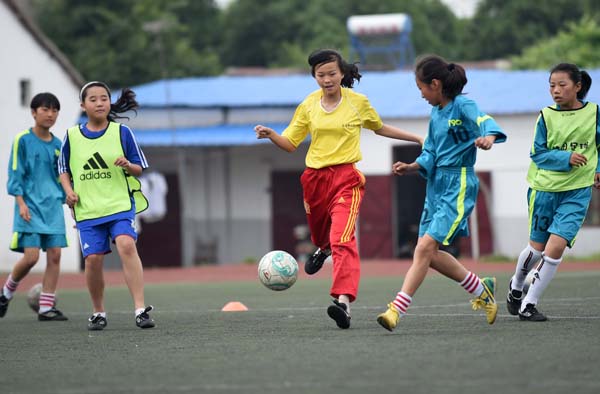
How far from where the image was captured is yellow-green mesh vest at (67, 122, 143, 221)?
33.8 feet

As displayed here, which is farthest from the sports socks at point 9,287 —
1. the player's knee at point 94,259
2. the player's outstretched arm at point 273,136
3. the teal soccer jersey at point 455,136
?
the teal soccer jersey at point 455,136

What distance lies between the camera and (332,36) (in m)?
67.4

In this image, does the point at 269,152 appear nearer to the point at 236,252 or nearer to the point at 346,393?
the point at 236,252

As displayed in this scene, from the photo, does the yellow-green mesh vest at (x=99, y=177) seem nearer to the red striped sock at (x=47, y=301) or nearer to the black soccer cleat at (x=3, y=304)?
the red striped sock at (x=47, y=301)

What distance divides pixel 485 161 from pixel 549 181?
22.5 m

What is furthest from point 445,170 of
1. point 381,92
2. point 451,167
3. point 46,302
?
point 381,92

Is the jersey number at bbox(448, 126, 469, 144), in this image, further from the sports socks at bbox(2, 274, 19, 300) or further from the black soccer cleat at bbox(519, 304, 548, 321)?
the sports socks at bbox(2, 274, 19, 300)

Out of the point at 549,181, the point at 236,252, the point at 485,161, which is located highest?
the point at 549,181

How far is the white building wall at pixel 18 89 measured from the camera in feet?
103

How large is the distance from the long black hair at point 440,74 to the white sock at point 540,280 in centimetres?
151

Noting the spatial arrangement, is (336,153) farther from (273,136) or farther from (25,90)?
(25,90)

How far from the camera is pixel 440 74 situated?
30.4 ft

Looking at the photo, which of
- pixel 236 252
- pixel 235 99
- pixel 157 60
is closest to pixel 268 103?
pixel 235 99

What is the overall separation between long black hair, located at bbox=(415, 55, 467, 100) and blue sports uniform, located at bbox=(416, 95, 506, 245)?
81mm
